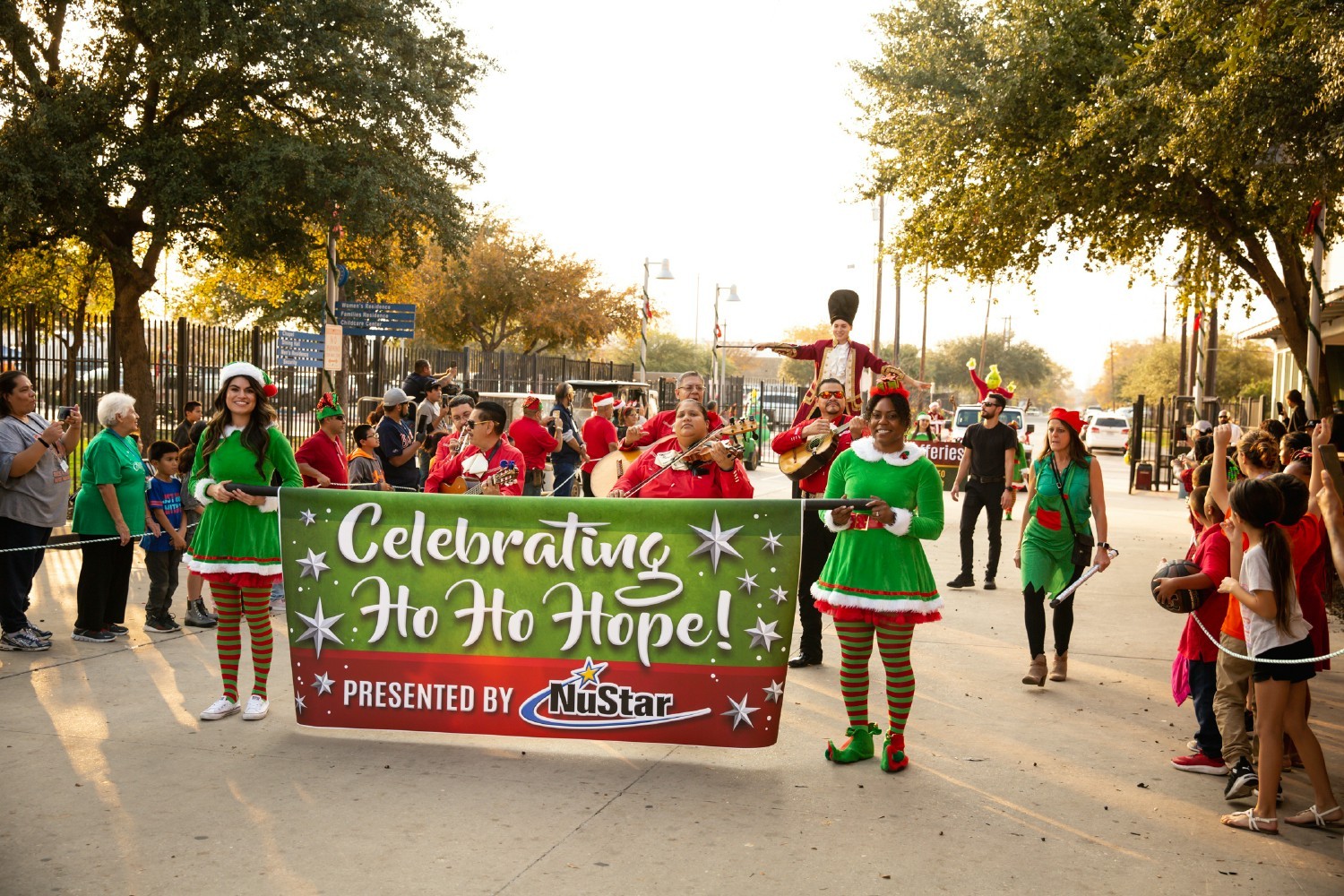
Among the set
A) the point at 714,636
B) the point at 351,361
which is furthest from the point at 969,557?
the point at 351,361

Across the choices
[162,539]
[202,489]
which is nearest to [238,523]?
[202,489]

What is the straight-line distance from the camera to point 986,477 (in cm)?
1120

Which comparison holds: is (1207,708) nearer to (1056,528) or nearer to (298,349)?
(1056,528)

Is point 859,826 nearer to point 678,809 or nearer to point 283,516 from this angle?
point 678,809

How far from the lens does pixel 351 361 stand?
20.3 metres

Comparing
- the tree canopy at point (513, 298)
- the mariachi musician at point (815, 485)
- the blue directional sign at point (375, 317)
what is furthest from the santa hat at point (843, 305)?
the tree canopy at point (513, 298)

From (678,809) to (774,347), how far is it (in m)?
3.94

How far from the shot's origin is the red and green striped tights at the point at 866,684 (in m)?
5.45

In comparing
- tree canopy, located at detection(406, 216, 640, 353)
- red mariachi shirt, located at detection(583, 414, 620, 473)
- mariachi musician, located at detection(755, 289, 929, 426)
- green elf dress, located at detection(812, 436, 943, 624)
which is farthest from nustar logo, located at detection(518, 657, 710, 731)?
tree canopy, located at detection(406, 216, 640, 353)

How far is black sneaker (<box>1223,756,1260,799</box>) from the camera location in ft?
16.9

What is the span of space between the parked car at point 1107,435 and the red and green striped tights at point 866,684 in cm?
4054

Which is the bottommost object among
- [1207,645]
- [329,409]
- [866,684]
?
[866,684]

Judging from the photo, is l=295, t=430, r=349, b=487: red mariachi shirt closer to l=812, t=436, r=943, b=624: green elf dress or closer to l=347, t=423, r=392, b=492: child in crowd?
l=347, t=423, r=392, b=492: child in crowd

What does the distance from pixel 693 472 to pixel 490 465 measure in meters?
1.49
